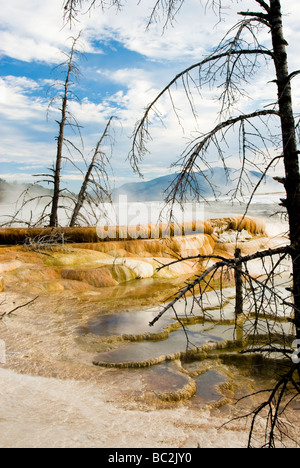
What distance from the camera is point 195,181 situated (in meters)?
3.23

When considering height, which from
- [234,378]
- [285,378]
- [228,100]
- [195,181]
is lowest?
[234,378]

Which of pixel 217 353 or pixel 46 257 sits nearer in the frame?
pixel 217 353

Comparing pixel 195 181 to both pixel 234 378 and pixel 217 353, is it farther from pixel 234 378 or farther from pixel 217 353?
pixel 217 353

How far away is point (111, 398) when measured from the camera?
11.8ft

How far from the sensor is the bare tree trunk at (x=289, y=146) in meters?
3.01

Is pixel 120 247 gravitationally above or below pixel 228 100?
below

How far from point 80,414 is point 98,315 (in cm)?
355

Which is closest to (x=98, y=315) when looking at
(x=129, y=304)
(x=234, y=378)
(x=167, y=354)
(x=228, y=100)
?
(x=129, y=304)

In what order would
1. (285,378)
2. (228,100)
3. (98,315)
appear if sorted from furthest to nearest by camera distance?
(98,315) → (228,100) → (285,378)

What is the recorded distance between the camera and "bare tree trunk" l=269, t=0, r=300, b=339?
3010 millimetres

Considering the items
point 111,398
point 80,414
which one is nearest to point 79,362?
point 111,398

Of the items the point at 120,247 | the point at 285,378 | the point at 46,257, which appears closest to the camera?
the point at 285,378

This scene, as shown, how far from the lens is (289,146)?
304 cm

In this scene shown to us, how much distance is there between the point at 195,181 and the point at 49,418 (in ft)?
7.71
